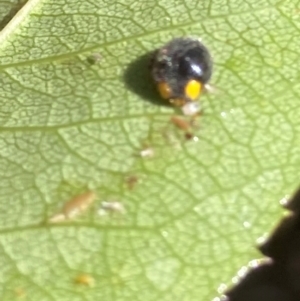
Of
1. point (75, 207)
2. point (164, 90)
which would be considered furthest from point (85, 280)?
point (164, 90)

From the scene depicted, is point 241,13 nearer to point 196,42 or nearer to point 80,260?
point 196,42

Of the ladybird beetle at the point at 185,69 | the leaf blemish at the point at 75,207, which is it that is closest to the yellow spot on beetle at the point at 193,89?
the ladybird beetle at the point at 185,69

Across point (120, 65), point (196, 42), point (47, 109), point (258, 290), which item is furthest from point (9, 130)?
point (258, 290)

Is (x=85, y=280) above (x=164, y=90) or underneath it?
underneath

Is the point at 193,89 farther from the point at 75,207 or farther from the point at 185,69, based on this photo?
the point at 75,207

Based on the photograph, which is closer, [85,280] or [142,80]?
[85,280]

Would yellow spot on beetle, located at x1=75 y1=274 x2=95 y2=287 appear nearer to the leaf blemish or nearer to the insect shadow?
the leaf blemish
